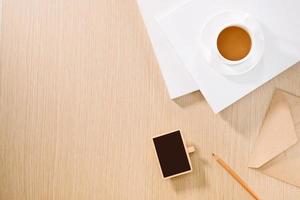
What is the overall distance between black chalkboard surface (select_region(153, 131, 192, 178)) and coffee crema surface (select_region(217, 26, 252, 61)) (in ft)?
0.53

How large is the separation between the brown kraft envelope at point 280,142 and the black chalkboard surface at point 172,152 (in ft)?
0.42

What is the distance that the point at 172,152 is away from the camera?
2.45 ft

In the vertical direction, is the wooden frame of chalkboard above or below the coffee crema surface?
below

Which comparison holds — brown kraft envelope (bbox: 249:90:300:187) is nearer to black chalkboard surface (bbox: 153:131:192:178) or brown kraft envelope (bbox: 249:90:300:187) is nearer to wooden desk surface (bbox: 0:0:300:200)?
wooden desk surface (bbox: 0:0:300:200)

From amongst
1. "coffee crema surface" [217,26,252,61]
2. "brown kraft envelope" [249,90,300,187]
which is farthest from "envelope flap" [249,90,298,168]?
"coffee crema surface" [217,26,252,61]

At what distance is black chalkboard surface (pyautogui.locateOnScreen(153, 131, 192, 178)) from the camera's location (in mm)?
749

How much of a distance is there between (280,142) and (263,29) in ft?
0.66

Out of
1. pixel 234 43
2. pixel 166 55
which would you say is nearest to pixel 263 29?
pixel 234 43

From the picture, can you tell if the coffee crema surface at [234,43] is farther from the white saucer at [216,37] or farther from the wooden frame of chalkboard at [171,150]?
the wooden frame of chalkboard at [171,150]

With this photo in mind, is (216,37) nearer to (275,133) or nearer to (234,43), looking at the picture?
(234,43)

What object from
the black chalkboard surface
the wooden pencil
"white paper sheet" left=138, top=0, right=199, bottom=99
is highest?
"white paper sheet" left=138, top=0, right=199, bottom=99

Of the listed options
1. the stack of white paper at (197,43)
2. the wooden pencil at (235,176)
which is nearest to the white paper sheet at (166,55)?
the stack of white paper at (197,43)

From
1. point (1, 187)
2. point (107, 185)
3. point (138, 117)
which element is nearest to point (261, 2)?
point (138, 117)

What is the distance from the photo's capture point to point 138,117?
78 centimetres
